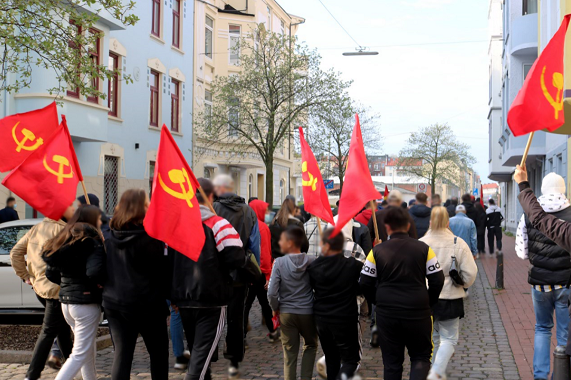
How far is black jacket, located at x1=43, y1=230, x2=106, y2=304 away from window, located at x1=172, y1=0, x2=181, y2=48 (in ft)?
77.1

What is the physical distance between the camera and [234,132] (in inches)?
1203

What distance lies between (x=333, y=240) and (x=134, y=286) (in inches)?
63.8

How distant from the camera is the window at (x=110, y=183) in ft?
73.4

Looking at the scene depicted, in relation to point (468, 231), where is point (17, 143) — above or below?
above

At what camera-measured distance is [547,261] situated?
6.05 m

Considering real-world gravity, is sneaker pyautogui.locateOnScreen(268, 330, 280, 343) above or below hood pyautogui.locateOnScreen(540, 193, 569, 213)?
below

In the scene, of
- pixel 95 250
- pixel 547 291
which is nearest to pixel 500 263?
pixel 547 291

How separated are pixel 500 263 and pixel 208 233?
9880mm

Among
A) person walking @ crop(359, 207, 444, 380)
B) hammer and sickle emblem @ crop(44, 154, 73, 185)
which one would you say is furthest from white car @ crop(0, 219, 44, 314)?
person walking @ crop(359, 207, 444, 380)

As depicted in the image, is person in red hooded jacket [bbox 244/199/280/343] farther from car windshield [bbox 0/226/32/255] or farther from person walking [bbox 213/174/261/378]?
car windshield [bbox 0/226/32/255]

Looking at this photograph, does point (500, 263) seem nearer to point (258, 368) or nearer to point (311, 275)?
point (258, 368)

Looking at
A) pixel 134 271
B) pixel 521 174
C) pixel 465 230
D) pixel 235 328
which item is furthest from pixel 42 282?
pixel 465 230

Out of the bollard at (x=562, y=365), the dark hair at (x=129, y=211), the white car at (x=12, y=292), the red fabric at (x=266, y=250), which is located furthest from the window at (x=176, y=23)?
the bollard at (x=562, y=365)

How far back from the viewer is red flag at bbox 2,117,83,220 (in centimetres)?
628
